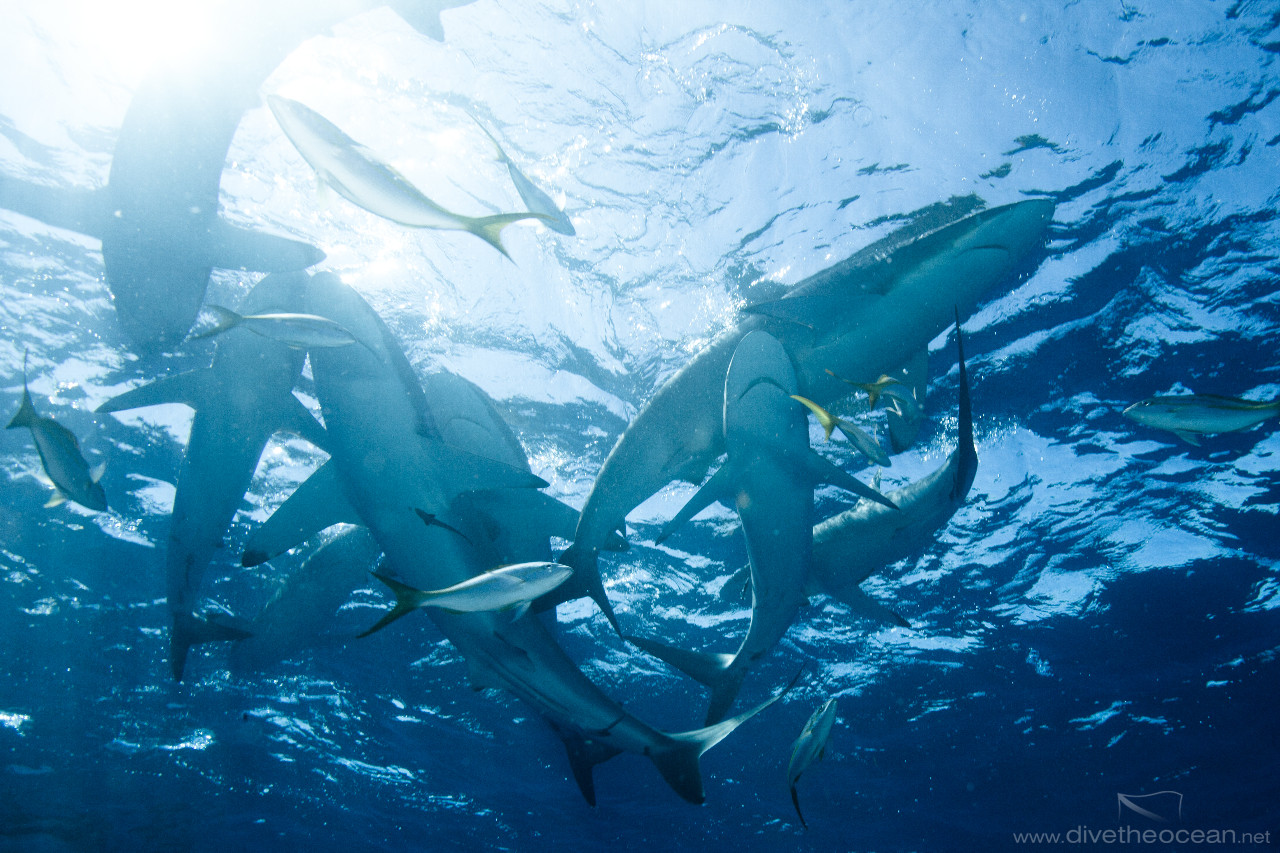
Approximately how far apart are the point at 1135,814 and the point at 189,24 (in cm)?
4006

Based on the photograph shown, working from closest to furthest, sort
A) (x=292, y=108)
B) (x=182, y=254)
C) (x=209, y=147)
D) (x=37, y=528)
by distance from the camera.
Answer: (x=292, y=108)
(x=209, y=147)
(x=182, y=254)
(x=37, y=528)

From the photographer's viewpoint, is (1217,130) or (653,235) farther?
(653,235)

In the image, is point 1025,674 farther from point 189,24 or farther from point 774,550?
point 189,24

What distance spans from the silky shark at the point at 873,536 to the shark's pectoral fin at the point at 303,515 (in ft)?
13.7

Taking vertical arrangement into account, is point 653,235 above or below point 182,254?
above

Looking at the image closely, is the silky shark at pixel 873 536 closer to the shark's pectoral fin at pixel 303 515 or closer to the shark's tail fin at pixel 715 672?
the shark's tail fin at pixel 715 672

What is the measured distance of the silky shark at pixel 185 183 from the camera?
457 cm

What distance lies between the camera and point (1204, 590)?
44.1ft

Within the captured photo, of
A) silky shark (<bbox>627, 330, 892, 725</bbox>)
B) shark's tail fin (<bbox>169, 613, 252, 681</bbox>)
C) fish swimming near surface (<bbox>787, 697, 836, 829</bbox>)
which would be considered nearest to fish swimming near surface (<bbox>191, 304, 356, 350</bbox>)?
silky shark (<bbox>627, 330, 892, 725</bbox>)

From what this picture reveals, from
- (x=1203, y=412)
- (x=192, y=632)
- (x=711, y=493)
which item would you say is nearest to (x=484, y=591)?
(x=711, y=493)

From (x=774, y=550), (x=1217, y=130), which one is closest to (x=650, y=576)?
(x=774, y=550)

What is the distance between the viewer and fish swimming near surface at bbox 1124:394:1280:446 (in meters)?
3.55

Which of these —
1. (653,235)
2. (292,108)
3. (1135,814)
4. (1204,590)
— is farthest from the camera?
(1135,814)

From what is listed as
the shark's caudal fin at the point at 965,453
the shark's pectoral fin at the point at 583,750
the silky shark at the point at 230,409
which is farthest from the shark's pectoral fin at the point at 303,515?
the shark's caudal fin at the point at 965,453
